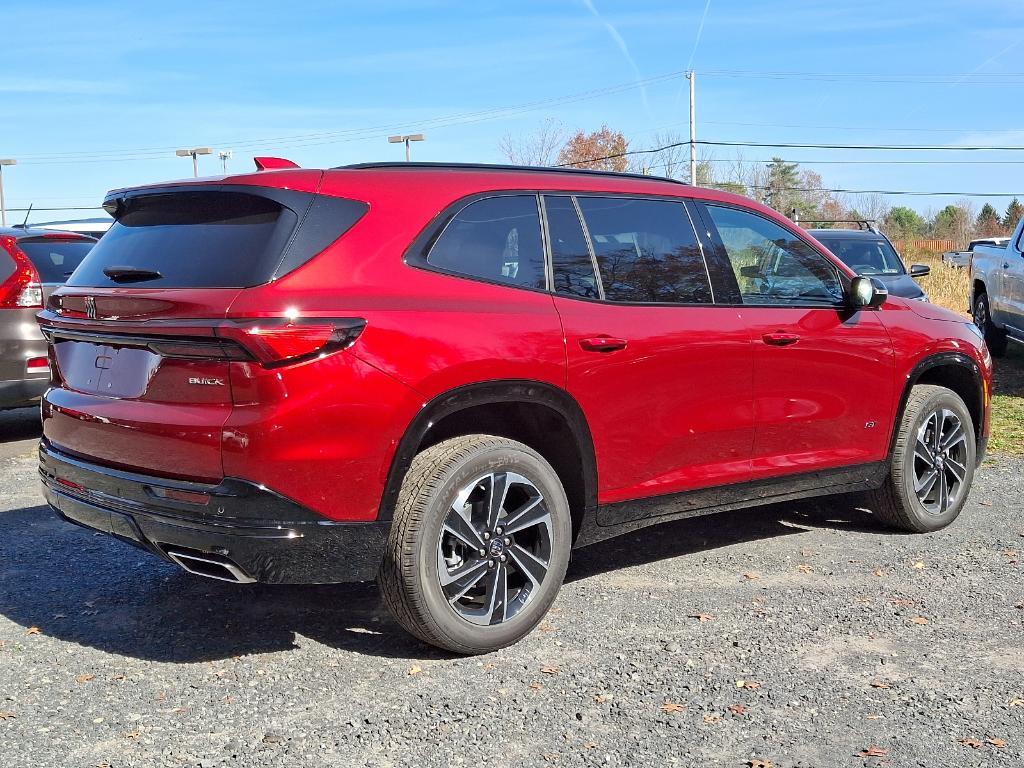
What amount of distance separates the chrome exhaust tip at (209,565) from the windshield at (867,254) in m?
11.0

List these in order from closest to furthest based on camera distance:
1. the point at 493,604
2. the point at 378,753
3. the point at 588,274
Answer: the point at 378,753 → the point at 493,604 → the point at 588,274

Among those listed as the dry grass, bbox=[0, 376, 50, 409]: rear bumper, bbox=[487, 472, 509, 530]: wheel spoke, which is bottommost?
the dry grass

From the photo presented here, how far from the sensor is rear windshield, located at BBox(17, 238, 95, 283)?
8.65 m

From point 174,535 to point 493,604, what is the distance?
47.8 inches

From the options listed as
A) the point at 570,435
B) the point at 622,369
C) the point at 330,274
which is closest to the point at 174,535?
the point at 330,274

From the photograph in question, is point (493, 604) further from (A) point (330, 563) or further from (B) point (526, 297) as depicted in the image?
(B) point (526, 297)

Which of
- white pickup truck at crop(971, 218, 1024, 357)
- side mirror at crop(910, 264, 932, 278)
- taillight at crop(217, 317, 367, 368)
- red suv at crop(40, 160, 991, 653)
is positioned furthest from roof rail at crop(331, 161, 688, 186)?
side mirror at crop(910, 264, 932, 278)

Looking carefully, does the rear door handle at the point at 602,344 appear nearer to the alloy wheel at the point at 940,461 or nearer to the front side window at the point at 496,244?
the front side window at the point at 496,244

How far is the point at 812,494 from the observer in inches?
215

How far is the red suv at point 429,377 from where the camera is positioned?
3.64m

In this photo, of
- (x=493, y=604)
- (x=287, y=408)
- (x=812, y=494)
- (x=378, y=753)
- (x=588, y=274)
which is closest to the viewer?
(x=378, y=753)

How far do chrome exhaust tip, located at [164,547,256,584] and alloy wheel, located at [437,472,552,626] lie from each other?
71 cm

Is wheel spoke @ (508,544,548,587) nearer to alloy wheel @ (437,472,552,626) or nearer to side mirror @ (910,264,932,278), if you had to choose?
alloy wheel @ (437,472,552,626)

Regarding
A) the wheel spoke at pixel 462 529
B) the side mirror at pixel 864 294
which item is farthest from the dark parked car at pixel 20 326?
the side mirror at pixel 864 294
